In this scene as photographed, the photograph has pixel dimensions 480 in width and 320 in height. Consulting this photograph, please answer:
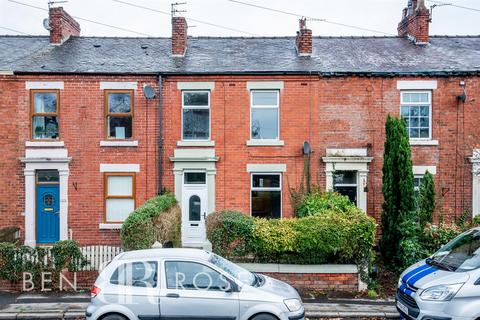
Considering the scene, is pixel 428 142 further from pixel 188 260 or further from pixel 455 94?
pixel 188 260

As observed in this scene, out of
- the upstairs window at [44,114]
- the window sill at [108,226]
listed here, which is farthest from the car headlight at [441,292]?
the upstairs window at [44,114]

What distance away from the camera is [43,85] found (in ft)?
49.9

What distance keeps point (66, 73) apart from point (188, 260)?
10.5m

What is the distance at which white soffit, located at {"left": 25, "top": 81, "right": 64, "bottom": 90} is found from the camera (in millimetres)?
15164

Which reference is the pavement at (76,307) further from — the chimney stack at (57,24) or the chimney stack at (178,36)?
the chimney stack at (57,24)

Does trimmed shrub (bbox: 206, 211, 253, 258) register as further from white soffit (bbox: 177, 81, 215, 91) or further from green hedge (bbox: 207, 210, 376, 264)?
white soffit (bbox: 177, 81, 215, 91)

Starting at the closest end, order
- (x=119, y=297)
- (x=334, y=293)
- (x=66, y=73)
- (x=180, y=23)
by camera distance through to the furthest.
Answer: (x=119, y=297) < (x=334, y=293) < (x=66, y=73) < (x=180, y=23)

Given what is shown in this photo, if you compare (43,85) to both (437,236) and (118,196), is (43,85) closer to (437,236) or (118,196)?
(118,196)

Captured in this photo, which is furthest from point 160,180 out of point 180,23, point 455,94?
point 455,94

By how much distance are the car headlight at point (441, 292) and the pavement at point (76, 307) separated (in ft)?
6.37

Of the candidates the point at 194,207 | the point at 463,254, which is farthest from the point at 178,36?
the point at 463,254

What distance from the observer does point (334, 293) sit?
34.0 ft

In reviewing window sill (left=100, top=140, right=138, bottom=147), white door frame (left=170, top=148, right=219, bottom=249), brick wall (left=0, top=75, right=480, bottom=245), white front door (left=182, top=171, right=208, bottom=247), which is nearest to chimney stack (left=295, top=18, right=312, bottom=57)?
brick wall (left=0, top=75, right=480, bottom=245)

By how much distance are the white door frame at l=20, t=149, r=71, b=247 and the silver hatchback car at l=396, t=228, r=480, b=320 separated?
11.6 metres
